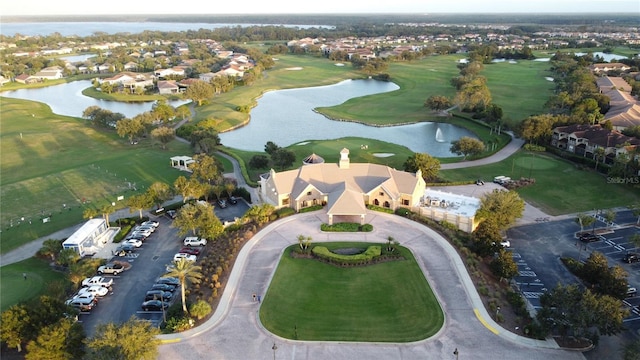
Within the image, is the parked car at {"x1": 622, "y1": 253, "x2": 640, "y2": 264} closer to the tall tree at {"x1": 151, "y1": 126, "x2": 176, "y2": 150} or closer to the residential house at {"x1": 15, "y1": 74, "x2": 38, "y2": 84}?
the tall tree at {"x1": 151, "y1": 126, "x2": 176, "y2": 150}

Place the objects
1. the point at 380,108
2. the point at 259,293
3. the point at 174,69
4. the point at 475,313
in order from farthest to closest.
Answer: the point at 174,69, the point at 380,108, the point at 259,293, the point at 475,313

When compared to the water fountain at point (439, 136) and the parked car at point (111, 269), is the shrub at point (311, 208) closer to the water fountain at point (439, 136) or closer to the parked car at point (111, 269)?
the parked car at point (111, 269)

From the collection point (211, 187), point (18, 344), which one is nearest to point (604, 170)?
point (211, 187)

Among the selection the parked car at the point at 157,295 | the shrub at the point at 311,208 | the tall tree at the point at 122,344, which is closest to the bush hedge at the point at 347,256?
the shrub at the point at 311,208

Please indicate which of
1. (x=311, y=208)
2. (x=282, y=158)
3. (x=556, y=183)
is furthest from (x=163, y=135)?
(x=556, y=183)

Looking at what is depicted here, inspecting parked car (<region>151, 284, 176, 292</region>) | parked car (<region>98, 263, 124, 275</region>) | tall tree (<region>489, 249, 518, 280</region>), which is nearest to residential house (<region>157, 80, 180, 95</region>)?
parked car (<region>98, 263, 124, 275</region>)

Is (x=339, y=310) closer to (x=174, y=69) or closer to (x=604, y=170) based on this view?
(x=604, y=170)
